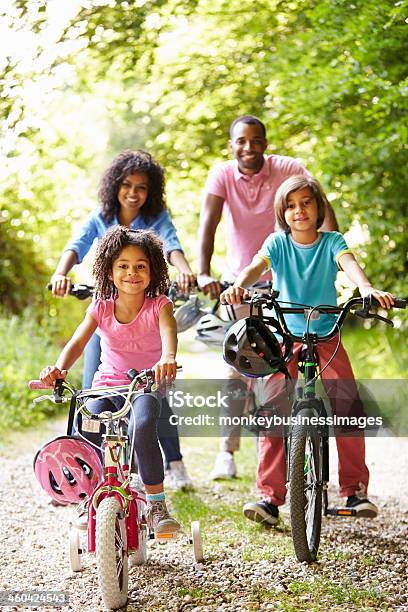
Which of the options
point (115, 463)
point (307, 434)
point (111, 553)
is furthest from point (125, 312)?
point (111, 553)

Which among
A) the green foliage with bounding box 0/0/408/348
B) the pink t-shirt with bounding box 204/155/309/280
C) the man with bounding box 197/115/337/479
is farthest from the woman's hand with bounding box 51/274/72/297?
the green foliage with bounding box 0/0/408/348

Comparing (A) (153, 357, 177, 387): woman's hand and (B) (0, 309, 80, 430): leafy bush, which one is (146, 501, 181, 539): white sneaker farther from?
(B) (0, 309, 80, 430): leafy bush

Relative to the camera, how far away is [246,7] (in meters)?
8.03

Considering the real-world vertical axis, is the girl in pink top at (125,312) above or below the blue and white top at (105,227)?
below

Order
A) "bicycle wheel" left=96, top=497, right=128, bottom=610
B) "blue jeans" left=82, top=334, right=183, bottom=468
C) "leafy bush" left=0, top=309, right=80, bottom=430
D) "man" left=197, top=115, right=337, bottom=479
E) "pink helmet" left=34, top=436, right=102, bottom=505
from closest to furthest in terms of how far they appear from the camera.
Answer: "bicycle wheel" left=96, top=497, right=128, bottom=610, "pink helmet" left=34, top=436, right=102, bottom=505, "blue jeans" left=82, top=334, right=183, bottom=468, "man" left=197, top=115, right=337, bottom=479, "leafy bush" left=0, top=309, right=80, bottom=430

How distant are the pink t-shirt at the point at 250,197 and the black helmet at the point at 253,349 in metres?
1.16

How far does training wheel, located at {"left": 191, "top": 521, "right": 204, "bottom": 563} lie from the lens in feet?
11.3

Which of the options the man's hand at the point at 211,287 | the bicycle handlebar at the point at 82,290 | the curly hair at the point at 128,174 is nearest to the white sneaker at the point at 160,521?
the bicycle handlebar at the point at 82,290

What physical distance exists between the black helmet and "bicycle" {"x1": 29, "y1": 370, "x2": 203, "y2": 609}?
1.47 feet

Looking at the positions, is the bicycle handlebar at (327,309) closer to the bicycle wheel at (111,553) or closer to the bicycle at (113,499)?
the bicycle at (113,499)

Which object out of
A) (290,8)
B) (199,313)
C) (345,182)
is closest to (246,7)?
(290,8)

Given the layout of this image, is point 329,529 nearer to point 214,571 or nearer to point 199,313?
point 214,571

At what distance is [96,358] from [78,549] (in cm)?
104

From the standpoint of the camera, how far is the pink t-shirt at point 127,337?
3.42m
